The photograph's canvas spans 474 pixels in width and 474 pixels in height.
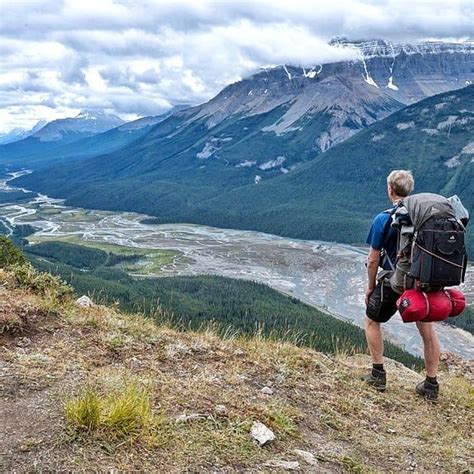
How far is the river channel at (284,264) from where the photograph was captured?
83.7 metres

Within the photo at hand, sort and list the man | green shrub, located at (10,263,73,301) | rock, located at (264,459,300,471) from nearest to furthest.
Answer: rock, located at (264,459,300,471) < the man < green shrub, located at (10,263,73,301)

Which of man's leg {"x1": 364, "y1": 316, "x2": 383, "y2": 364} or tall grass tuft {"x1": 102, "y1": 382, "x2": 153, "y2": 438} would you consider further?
man's leg {"x1": 364, "y1": 316, "x2": 383, "y2": 364}

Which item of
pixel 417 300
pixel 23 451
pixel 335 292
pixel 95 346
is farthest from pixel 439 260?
pixel 335 292

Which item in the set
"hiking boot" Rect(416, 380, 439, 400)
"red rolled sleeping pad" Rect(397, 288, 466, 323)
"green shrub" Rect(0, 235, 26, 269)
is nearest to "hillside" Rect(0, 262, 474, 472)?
"hiking boot" Rect(416, 380, 439, 400)

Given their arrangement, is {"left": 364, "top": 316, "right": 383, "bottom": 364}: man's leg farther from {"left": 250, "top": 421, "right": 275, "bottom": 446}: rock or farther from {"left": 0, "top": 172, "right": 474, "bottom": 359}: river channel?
{"left": 0, "top": 172, "right": 474, "bottom": 359}: river channel

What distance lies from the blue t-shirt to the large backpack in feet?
1.29

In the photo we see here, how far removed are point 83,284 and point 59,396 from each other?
278 ft

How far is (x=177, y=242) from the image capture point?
169375mm

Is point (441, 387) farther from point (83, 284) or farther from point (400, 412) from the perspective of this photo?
point (83, 284)

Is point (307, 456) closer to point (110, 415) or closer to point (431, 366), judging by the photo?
point (110, 415)

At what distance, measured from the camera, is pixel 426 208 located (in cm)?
765

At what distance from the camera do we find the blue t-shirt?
8.25m

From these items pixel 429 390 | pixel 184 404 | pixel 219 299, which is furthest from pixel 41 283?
pixel 219 299

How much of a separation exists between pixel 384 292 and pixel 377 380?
1490 mm
